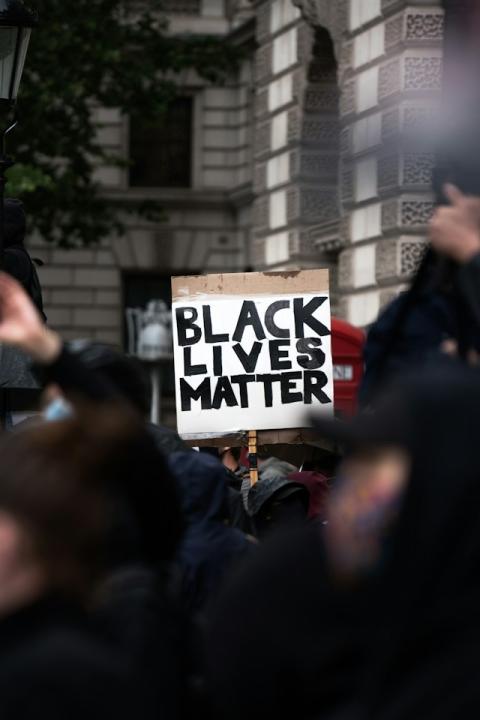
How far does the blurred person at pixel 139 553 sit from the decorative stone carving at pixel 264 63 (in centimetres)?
1912

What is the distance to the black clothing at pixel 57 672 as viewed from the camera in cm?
285

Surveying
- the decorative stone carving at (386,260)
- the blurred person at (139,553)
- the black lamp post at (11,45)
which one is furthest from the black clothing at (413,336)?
the decorative stone carving at (386,260)

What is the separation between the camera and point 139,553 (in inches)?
135

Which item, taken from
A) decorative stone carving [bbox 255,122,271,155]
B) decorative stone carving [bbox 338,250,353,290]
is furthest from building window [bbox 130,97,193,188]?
decorative stone carving [bbox 338,250,353,290]

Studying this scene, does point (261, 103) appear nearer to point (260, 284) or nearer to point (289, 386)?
point (260, 284)

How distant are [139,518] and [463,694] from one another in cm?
77

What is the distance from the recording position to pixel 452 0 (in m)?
4.30

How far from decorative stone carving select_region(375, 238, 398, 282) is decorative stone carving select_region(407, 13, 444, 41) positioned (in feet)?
6.15

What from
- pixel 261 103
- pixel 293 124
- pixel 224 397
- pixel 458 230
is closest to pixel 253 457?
pixel 224 397

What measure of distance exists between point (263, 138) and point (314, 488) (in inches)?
576

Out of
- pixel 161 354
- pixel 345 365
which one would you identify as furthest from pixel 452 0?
pixel 161 354

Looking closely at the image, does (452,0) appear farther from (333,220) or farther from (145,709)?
(333,220)

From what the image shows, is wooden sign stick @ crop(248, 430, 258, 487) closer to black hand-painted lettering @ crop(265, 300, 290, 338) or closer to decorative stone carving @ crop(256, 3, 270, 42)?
black hand-painted lettering @ crop(265, 300, 290, 338)

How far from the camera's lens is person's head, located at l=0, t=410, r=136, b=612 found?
2.93 meters
